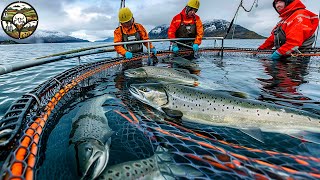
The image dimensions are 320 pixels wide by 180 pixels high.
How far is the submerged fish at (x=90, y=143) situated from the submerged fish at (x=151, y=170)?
0.19 meters

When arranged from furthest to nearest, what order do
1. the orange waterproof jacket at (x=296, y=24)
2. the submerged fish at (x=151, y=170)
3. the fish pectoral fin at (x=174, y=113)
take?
the orange waterproof jacket at (x=296, y=24) → the fish pectoral fin at (x=174, y=113) → the submerged fish at (x=151, y=170)

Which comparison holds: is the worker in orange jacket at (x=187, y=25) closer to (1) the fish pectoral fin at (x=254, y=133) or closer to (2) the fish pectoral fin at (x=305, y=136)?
(1) the fish pectoral fin at (x=254, y=133)

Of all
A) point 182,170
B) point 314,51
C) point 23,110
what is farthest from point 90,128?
point 314,51

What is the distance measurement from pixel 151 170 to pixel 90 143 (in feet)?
2.83

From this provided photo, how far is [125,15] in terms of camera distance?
380 inches

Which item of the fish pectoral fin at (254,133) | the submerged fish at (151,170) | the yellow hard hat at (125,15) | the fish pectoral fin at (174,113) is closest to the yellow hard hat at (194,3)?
the yellow hard hat at (125,15)

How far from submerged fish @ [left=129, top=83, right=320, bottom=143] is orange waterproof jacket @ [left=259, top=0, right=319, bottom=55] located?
27.4 feet

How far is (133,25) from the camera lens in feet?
35.0

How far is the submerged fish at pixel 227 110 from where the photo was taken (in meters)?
3.30

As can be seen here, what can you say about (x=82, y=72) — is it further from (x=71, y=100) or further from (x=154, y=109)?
(x=154, y=109)

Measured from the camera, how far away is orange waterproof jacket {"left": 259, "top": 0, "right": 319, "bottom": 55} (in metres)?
10.2

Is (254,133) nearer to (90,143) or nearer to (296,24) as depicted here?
(90,143)

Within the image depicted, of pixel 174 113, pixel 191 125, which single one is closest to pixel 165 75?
pixel 174 113

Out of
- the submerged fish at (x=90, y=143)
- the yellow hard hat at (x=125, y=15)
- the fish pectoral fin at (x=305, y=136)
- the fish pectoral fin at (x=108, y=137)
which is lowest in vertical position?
the fish pectoral fin at (x=305, y=136)
